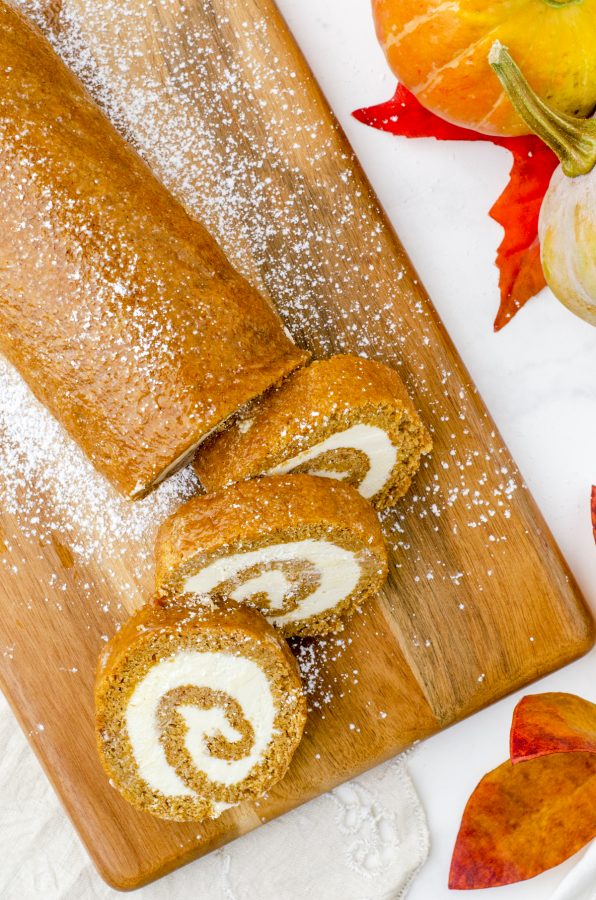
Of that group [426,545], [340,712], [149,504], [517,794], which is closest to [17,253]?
[149,504]

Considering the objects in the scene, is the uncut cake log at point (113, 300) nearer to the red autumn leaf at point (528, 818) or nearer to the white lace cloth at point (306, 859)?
the white lace cloth at point (306, 859)

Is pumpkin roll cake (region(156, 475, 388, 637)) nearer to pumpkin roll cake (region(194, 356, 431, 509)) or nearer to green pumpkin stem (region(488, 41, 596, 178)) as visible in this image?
pumpkin roll cake (region(194, 356, 431, 509))

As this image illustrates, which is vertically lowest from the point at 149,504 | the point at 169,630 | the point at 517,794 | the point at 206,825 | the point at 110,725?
the point at 517,794

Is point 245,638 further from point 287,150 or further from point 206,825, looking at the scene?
point 287,150

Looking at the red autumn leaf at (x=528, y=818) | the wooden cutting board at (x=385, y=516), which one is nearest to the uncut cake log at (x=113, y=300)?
the wooden cutting board at (x=385, y=516)

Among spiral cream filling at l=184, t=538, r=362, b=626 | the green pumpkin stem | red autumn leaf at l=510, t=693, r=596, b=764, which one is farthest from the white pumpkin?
red autumn leaf at l=510, t=693, r=596, b=764
